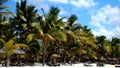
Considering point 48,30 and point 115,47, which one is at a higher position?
point 115,47

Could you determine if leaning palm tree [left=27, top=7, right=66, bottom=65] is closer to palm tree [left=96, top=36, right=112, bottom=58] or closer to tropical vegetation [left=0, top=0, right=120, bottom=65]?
tropical vegetation [left=0, top=0, right=120, bottom=65]

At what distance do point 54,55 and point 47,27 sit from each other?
29.5 feet

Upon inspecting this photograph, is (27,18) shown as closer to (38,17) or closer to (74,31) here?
(38,17)

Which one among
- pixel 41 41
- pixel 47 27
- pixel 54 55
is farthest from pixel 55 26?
pixel 54 55

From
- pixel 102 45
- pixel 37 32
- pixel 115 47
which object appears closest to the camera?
pixel 37 32

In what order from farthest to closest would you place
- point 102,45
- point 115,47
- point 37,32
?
point 115,47 < point 102,45 < point 37,32

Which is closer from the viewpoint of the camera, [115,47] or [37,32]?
[37,32]

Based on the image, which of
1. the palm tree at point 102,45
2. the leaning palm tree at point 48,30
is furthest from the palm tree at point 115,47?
the leaning palm tree at point 48,30

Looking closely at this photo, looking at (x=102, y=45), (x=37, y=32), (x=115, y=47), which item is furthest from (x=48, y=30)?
(x=115, y=47)

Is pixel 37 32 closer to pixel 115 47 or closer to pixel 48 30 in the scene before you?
pixel 48 30

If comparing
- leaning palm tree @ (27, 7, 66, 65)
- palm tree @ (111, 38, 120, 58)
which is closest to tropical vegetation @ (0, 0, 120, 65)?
leaning palm tree @ (27, 7, 66, 65)

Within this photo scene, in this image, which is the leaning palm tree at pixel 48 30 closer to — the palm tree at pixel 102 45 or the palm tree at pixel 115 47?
the palm tree at pixel 102 45

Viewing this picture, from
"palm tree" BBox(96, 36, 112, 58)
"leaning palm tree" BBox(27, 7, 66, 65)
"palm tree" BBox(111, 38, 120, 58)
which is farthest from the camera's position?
"palm tree" BBox(111, 38, 120, 58)

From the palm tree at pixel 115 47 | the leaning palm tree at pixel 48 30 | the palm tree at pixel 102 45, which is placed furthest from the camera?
the palm tree at pixel 115 47
